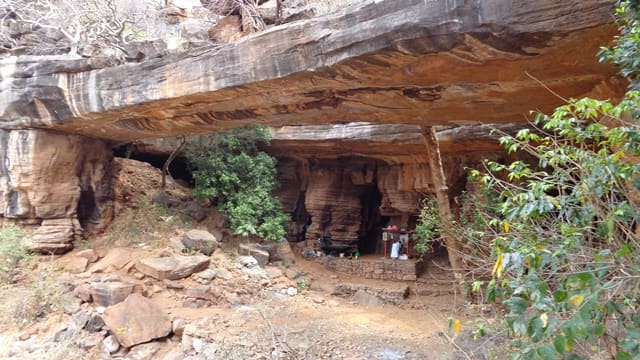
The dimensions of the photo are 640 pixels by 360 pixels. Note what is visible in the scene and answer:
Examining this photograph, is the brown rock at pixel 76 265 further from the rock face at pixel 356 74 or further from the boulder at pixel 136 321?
the rock face at pixel 356 74

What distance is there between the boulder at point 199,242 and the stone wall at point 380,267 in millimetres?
4006

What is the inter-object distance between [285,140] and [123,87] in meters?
5.20

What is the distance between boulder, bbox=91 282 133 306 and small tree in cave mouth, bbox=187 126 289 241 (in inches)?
115

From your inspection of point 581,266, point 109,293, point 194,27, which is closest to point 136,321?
point 109,293

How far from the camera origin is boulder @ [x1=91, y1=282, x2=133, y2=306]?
6281 mm

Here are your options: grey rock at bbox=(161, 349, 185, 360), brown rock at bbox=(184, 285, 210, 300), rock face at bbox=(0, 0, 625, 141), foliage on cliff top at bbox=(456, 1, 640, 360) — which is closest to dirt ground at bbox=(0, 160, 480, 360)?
grey rock at bbox=(161, 349, 185, 360)

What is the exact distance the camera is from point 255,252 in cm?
894

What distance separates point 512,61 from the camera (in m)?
3.54

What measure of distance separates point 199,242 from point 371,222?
281 inches

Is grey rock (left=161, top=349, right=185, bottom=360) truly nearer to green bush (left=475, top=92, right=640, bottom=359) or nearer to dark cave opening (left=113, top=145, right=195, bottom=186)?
green bush (left=475, top=92, right=640, bottom=359)

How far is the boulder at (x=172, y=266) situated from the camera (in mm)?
7004

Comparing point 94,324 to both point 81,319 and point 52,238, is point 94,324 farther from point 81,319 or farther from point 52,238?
point 52,238

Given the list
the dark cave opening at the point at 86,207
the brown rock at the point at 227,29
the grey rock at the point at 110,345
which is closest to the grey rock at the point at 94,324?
the grey rock at the point at 110,345

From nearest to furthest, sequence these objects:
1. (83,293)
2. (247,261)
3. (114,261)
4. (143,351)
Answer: (143,351) < (83,293) < (114,261) < (247,261)
